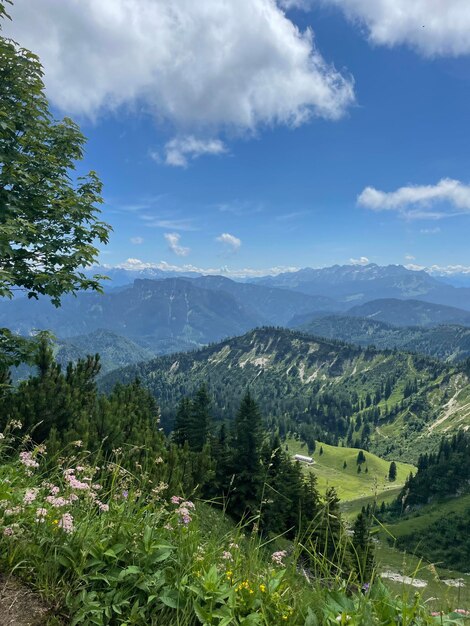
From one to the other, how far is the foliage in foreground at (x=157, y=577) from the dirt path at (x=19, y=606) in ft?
0.38

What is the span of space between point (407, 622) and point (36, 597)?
374 cm

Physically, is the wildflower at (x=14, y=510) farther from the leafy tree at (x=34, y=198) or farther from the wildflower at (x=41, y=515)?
the leafy tree at (x=34, y=198)

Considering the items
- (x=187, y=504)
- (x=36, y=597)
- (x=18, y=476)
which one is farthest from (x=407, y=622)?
(x=18, y=476)

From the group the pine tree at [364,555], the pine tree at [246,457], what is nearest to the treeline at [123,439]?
the pine tree at [364,555]

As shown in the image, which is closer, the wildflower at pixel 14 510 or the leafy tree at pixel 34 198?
the wildflower at pixel 14 510

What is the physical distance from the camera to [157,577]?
158 inches

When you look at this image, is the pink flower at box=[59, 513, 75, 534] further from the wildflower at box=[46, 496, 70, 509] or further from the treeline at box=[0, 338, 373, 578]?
the treeline at box=[0, 338, 373, 578]

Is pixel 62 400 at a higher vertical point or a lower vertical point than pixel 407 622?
lower

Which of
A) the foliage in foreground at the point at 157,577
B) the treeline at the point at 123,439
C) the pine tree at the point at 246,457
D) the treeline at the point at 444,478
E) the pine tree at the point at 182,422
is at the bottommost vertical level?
the treeline at the point at 444,478

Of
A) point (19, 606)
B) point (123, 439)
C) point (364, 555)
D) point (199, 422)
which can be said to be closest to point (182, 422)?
point (199, 422)

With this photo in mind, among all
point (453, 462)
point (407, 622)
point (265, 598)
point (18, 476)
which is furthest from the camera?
point (453, 462)

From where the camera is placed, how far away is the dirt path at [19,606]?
3.69m

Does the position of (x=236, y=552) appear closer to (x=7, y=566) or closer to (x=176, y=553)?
(x=176, y=553)

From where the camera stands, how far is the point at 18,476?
18.9ft
